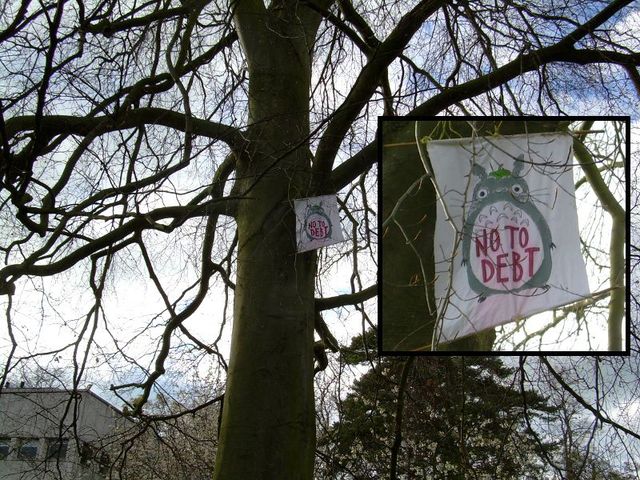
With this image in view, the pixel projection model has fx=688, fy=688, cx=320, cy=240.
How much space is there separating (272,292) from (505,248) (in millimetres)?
1153

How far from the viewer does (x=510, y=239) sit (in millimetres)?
3340

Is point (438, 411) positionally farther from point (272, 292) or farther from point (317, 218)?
point (317, 218)

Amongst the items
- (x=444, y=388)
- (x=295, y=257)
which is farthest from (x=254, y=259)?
(x=444, y=388)

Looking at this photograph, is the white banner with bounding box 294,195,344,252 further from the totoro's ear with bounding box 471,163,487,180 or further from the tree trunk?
the totoro's ear with bounding box 471,163,487,180

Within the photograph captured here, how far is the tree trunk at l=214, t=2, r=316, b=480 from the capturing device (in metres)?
3.08

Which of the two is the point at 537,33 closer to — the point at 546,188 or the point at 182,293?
the point at 546,188

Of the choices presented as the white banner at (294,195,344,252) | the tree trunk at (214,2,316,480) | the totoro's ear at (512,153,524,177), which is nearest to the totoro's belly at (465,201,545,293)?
the totoro's ear at (512,153,524,177)

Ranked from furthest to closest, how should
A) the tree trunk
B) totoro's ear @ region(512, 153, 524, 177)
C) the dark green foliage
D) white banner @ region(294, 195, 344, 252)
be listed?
the dark green foliage → totoro's ear @ region(512, 153, 524, 177) → white banner @ region(294, 195, 344, 252) → the tree trunk

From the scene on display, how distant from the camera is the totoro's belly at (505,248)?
10.9 feet

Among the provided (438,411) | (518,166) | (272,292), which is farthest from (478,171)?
(438,411)

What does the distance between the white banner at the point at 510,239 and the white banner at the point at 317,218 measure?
2.13 feet

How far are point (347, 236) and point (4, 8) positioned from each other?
213 cm

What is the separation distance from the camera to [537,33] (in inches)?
148

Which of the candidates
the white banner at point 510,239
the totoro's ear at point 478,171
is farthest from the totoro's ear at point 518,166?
the totoro's ear at point 478,171
